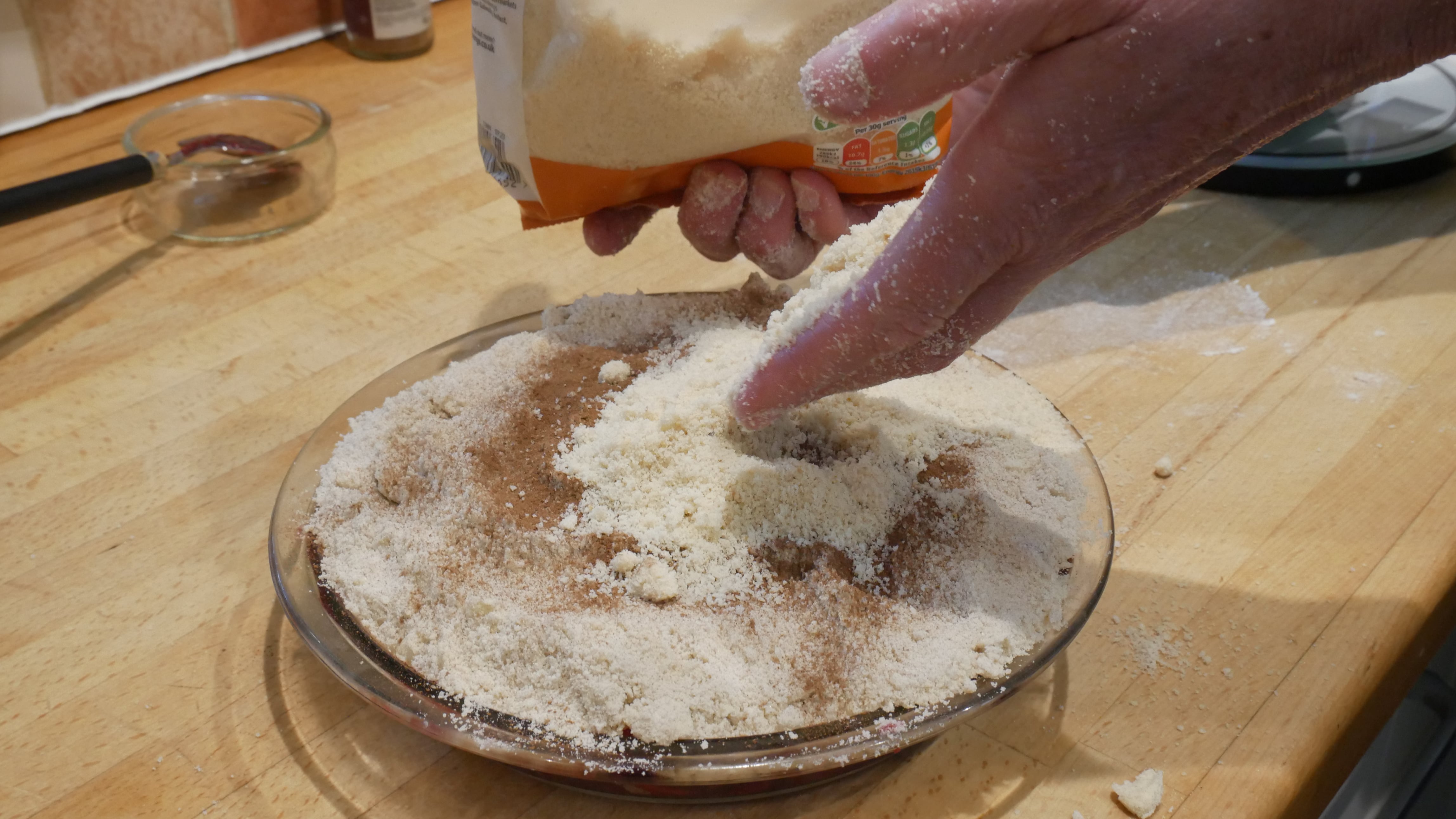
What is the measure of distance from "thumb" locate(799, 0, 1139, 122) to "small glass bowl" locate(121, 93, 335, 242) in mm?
830

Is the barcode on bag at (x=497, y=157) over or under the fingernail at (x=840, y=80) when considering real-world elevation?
under

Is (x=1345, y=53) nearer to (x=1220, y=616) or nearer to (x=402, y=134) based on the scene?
(x=1220, y=616)

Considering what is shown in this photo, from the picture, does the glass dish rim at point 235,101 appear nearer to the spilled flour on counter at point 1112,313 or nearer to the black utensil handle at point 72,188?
the black utensil handle at point 72,188

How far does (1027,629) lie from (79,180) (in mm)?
986

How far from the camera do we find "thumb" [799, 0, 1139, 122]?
1.69 feet

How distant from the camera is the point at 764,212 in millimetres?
896

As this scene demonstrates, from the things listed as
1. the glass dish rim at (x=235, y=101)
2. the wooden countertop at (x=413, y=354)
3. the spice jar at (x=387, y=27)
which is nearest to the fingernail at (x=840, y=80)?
the wooden countertop at (x=413, y=354)

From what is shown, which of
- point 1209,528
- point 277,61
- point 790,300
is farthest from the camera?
point 277,61

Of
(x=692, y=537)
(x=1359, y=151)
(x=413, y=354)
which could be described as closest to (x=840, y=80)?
(x=692, y=537)

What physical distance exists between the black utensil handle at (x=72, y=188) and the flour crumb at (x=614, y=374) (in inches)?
25.2

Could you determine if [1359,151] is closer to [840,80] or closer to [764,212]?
[764,212]

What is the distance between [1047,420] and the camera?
0.77 m

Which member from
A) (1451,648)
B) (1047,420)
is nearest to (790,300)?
(1047,420)

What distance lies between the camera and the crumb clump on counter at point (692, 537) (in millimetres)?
569
